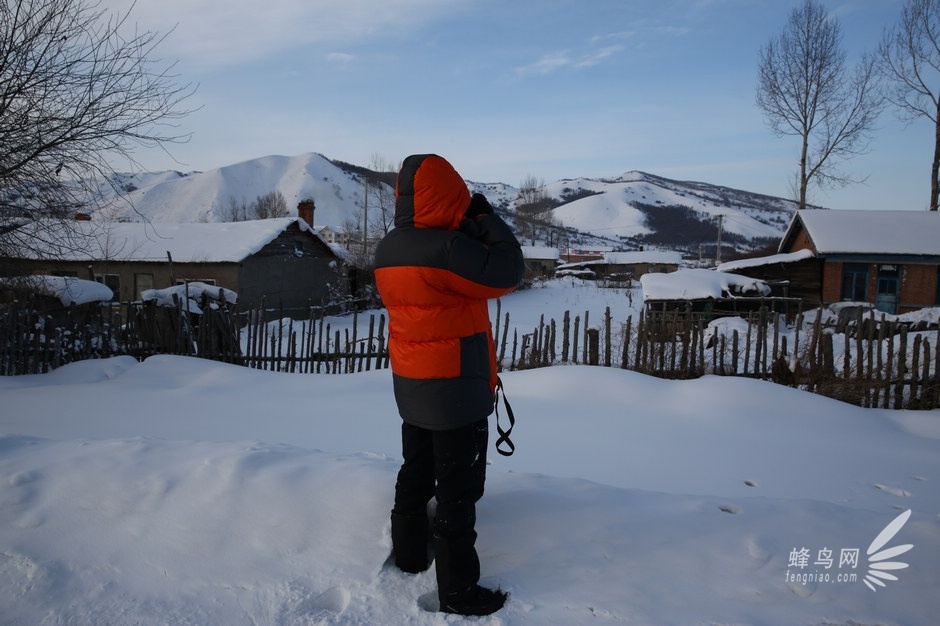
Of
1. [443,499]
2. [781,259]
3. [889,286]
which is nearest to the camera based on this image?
[443,499]

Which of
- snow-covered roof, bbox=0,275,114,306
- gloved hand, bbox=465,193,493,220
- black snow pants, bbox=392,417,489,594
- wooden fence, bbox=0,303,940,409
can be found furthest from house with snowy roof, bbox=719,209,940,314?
black snow pants, bbox=392,417,489,594

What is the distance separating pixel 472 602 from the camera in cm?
219

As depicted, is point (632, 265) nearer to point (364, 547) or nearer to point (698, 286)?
point (698, 286)

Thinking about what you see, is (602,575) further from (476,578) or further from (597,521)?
(476,578)

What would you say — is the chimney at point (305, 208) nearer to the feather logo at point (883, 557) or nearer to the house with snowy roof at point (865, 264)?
the house with snowy roof at point (865, 264)

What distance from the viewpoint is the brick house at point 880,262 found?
71.0ft

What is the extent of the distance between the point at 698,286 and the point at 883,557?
17.4 metres

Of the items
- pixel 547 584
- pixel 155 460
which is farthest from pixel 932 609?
pixel 155 460

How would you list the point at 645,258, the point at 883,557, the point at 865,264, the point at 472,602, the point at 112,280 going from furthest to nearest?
1. the point at 645,258
2. the point at 112,280
3. the point at 865,264
4. the point at 883,557
5. the point at 472,602

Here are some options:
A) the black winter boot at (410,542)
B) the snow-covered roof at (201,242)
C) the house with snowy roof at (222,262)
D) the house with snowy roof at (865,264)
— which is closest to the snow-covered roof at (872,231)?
the house with snowy roof at (865,264)

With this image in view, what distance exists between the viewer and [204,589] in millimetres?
2283

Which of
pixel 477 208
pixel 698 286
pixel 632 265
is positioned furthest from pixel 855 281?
pixel 632 265

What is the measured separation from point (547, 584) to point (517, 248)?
1447mm

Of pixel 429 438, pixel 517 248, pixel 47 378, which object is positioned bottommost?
pixel 47 378
